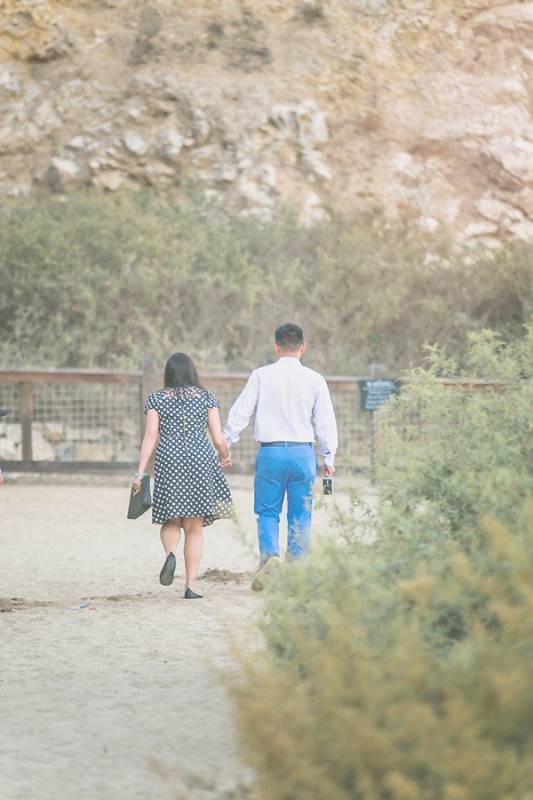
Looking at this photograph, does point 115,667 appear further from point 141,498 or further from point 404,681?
point 404,681

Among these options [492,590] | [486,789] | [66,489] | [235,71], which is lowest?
[66,489]

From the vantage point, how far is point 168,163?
27.9m

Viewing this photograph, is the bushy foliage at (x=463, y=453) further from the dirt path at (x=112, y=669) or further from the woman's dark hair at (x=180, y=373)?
the woman's dark hair at (x=180, y=373)

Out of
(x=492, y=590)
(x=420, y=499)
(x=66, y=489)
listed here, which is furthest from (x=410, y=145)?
(x=492, y=590)

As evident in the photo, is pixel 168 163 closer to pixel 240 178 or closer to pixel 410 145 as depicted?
pixel 240 178

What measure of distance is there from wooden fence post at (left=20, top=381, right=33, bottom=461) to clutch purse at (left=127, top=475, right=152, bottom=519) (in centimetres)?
895

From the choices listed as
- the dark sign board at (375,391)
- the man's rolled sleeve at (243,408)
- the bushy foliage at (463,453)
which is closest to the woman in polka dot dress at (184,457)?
the man's rolled sleeve at (243,408)

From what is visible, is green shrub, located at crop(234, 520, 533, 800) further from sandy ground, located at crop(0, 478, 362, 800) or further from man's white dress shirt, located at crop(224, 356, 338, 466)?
man's white dress shirt, located at crop(224, 356, 338, 466)

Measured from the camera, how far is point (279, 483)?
863cm

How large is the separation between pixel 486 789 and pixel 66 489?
13.9 metres

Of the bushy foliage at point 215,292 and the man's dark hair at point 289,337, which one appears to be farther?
the bushy foliage at point 215,292

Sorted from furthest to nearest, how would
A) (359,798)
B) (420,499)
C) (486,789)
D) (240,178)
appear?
(240,178), (420,499), (359,798), (486,789)

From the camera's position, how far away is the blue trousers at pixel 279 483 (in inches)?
338

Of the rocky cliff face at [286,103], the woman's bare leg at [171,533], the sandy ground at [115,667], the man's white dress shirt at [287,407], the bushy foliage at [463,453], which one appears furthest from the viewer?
the rocky cliff face at [286,103]
